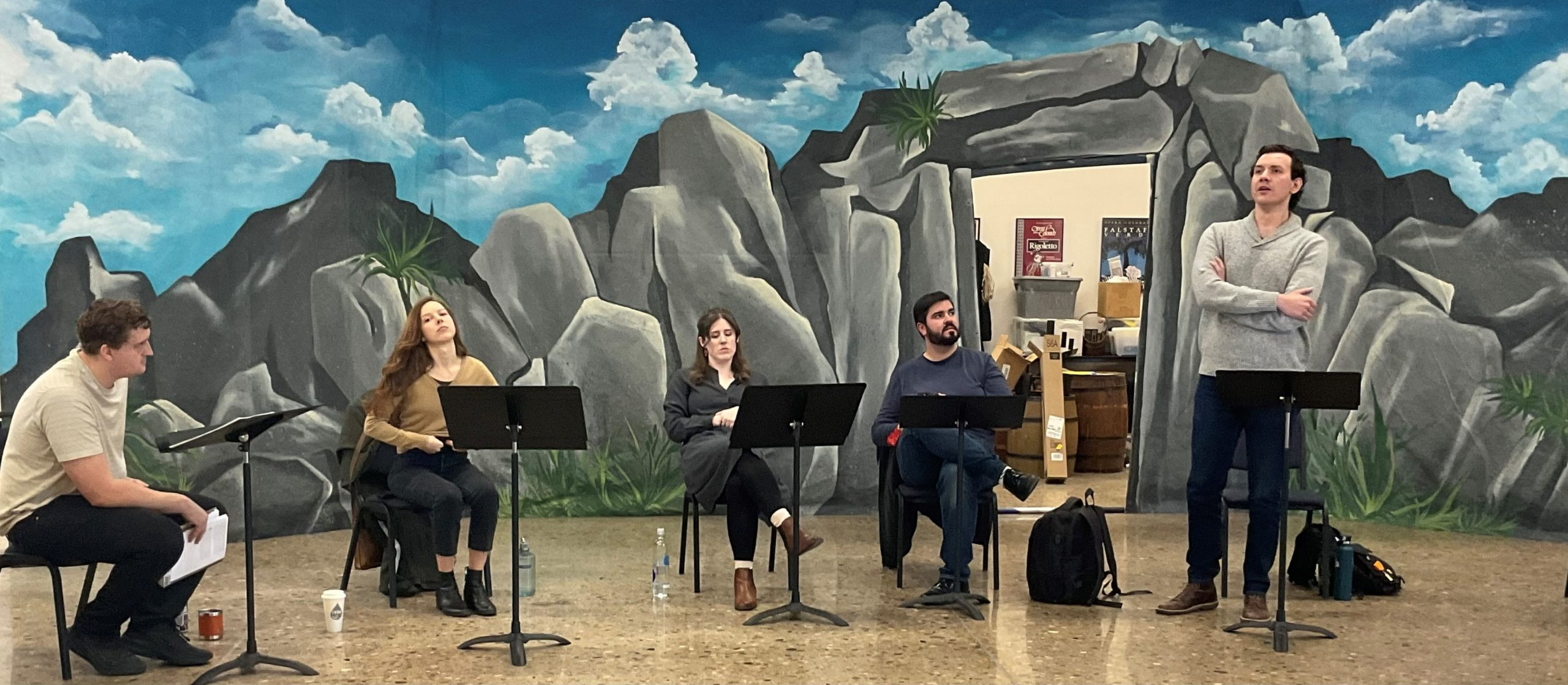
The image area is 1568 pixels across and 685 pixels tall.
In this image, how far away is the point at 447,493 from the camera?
478 centimetres

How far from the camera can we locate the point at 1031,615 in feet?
15.8

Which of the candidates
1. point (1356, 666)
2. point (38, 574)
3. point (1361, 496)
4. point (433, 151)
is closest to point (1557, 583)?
point (1361, 496)

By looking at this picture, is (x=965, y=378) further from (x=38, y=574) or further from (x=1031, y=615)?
(x=38, y=574)

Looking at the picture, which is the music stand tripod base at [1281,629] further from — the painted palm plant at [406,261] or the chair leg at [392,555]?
the painted palm plant at [406,261]

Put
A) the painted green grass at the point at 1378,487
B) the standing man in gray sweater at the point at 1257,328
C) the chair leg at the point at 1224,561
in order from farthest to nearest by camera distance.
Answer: the painted green grass at the point at 1378,487 → the chair leg at the point at 1224,561 → the standing man in gray sweater at the point at 1257,328

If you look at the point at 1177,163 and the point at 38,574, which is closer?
the point at 38,574

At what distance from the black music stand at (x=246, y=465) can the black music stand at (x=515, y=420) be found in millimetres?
495

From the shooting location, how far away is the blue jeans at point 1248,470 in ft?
14.9

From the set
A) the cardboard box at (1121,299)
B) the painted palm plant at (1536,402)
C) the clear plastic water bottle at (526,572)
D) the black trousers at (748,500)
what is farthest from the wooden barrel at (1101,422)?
the clear plastic water bottle at (526,572)

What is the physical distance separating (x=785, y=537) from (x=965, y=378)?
1.01 meters

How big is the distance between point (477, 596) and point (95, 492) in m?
1.39

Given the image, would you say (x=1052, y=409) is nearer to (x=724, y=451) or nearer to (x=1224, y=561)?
(x=1224, y=561)

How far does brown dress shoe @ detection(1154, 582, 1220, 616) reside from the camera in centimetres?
480

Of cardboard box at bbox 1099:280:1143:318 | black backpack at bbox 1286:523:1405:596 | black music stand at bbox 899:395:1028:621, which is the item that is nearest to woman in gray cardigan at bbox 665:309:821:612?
black music stand at bbox 899:395:1028:621
